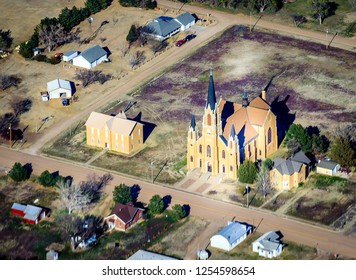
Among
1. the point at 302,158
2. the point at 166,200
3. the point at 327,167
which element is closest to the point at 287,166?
the point at 302,158

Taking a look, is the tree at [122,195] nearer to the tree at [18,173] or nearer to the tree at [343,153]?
the tree at [18,173]

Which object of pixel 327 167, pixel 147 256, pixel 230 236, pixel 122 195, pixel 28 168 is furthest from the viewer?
pixel 28 168

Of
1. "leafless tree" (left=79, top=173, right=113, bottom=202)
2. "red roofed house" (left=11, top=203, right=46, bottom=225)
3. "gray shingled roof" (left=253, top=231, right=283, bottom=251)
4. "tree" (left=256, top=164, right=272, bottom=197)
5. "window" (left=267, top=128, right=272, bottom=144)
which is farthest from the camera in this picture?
"window" (left=267, top=128, right=272, bottom=144)

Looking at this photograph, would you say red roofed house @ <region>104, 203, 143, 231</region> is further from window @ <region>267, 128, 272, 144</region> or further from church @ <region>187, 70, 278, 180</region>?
window @ <region>267, 128, 272, 144</region>

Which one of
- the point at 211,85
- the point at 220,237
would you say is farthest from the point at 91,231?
the point at 211,85

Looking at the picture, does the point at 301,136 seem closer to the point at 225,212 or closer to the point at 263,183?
the point at 263,183

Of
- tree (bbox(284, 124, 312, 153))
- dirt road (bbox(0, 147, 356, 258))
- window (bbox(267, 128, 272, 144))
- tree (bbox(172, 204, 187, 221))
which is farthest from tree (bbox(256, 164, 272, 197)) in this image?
tree (bbox(172, 204, 187, 221))
